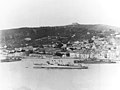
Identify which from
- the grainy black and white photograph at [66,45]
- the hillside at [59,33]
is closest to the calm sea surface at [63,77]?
the grainy black and white photograph at [66,45]

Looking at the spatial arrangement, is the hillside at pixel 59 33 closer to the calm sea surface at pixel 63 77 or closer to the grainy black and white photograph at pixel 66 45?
the grainy black and white photograph at pixel 66 45

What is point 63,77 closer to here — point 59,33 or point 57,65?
point 57,65

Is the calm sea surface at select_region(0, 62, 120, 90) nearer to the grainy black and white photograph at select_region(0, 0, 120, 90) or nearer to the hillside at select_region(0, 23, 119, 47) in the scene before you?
the grainy black and white photograph at select_region(0, 0, 120, 90)


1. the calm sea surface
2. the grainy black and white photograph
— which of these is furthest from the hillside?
the calm sea surface

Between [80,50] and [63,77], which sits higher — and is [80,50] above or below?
above

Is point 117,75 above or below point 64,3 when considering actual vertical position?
below

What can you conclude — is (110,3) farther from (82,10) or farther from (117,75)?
(117,75)

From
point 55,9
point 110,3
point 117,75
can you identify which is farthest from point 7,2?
point 117,75

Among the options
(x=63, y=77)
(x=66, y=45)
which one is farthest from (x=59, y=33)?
(x=63, y=77)
